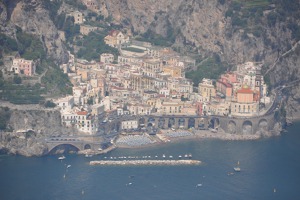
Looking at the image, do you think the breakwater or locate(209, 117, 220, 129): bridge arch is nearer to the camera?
the breakwater

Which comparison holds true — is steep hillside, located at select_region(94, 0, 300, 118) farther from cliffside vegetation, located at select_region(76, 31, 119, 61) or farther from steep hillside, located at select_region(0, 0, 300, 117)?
cliffside vegetation, located at select_region(76, 31, 119, 61)

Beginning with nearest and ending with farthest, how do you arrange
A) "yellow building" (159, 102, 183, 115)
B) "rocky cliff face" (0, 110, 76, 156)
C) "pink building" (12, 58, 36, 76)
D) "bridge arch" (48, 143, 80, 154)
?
1. "rocky cliff face" (0, 110, 76, 156)
2. "bridge arch" (48, 143, 80, 154)
3. "pink building" (12, 58, 36, 76)
4. "yellow building" (159, 102, 183, 115)

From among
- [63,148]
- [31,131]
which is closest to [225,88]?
[63,148]

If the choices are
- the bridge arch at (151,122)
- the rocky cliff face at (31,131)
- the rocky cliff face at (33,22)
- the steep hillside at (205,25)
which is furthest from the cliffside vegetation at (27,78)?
the bridge arch at (151,122)

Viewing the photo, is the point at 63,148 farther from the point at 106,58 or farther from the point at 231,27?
the point at 231,27

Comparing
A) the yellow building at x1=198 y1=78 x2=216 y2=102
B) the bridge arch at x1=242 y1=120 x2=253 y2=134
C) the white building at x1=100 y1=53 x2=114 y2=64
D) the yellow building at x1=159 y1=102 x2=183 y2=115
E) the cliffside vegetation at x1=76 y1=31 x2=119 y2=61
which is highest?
the cliffside vegetation at x1=76 y1=31 x2=119 y2=61

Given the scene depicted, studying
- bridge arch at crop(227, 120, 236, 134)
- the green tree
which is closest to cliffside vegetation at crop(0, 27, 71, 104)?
the green tree

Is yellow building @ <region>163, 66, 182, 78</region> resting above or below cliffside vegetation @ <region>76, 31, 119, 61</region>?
below

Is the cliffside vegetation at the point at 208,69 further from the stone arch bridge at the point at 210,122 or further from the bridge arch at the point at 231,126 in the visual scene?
the bridge arch at the point at 231,126

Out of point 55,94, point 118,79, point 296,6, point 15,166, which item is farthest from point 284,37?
point 15,166
